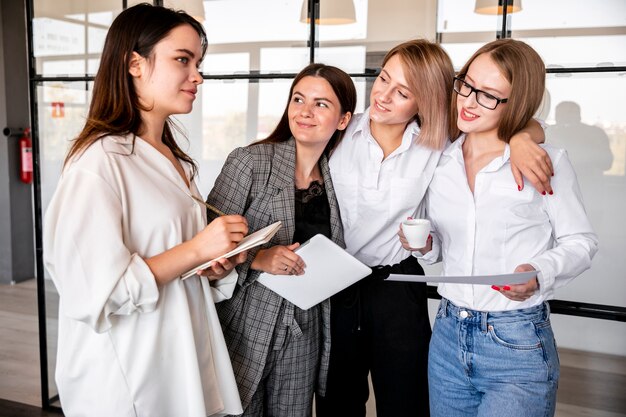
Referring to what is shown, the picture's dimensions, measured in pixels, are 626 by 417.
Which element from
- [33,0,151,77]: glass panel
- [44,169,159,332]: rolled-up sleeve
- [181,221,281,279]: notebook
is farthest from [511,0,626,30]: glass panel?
[33,0,151,77]: glass panel

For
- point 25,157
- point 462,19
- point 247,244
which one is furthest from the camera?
point 25,157

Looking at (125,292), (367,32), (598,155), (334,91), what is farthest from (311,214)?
(598,155)

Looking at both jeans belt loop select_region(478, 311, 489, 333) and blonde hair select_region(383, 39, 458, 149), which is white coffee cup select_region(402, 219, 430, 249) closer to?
jeans belt loop select_region(478, 311, 489, 333)

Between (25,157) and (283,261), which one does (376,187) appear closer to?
(283,261)

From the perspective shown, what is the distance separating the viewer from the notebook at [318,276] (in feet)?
5.33

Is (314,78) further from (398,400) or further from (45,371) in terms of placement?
(45,371)

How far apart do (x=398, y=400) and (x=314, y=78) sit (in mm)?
1111

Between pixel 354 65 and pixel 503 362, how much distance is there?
1560 millimetres

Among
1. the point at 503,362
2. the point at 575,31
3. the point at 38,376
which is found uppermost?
the point at 575,31

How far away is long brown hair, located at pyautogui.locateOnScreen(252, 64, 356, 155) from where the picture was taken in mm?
1928

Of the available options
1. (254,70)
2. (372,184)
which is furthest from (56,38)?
(372,184)

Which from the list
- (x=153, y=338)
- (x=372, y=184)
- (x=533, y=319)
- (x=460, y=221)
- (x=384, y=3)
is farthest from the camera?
(x=384, y=3)

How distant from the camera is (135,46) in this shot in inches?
57.5

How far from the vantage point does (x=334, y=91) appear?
191 centimetres
